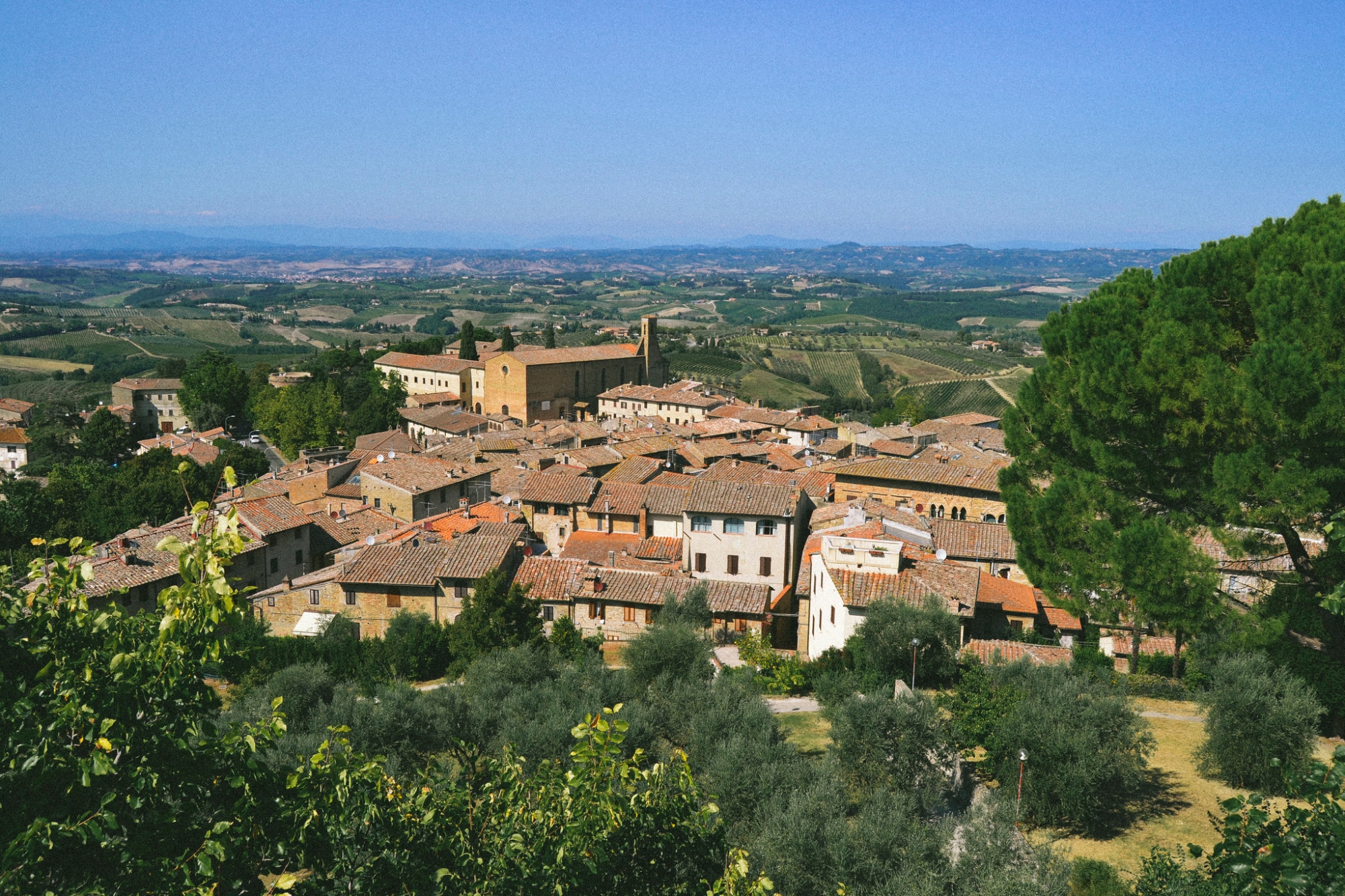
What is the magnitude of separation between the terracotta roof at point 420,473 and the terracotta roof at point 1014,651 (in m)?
24.6

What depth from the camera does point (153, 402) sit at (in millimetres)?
77688

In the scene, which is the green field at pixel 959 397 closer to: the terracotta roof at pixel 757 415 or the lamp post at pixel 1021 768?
the terracotta roof at pixel 757 415

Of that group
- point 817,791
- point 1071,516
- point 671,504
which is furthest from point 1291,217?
point 671,504

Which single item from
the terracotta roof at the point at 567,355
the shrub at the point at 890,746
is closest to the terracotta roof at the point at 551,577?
the shrub at the point at 890,746

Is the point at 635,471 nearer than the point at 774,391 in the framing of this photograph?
Yes

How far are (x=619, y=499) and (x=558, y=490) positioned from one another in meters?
2.43

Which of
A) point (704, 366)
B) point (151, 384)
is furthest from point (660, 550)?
point (704, 366)

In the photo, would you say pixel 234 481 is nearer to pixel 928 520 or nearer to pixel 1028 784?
pixel 1028 784

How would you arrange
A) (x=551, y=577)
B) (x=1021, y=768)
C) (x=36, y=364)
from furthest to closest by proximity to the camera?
(x=36, y=364), (x=551, y=577), (x=1021, y=768)

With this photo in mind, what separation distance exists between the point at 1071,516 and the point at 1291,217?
5.46 meters

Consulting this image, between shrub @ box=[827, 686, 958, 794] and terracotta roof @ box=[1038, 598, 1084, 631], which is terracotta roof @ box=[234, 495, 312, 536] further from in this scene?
terracotta roof @ box=[1038, 598, 1084, 631]

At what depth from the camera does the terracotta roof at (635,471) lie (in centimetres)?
3669

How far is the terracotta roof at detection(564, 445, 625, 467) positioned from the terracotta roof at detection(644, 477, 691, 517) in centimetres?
718

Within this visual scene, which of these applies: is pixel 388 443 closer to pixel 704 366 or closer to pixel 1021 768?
pixel 1021 768
